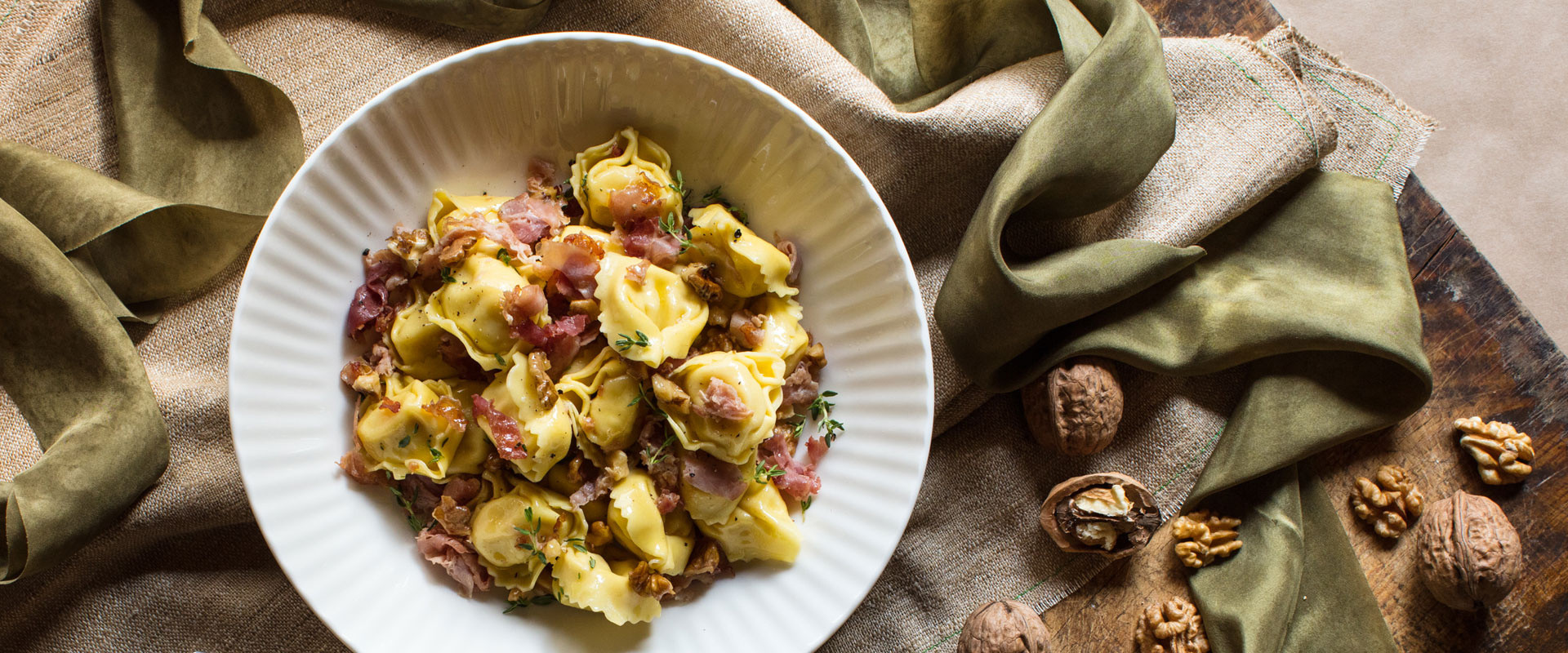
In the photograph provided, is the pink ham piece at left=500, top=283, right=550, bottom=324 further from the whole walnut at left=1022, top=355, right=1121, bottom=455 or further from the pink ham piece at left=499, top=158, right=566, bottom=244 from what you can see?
the whole walnut at left=1022, top=355, right=1121, bottom=455

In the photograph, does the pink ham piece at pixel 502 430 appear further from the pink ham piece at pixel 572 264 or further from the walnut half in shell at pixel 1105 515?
the walnut half in shell at pixel 1105 515

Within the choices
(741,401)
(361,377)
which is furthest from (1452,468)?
(361,377)

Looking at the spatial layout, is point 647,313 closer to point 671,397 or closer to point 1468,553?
point 671,397

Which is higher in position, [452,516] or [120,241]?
[120,241]

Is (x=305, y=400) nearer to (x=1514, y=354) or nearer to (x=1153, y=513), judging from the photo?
(x=1153, y=513)

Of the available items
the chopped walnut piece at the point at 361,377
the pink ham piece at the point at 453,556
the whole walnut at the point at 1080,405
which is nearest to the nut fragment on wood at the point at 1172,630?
the whole walnut at the point at 1080,405

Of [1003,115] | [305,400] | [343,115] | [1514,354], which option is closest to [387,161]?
[343,115]

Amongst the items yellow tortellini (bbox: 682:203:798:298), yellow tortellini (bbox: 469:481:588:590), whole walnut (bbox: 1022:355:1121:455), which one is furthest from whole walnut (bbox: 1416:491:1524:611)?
yellow tortellini (bbox: 469:481:588:590)
